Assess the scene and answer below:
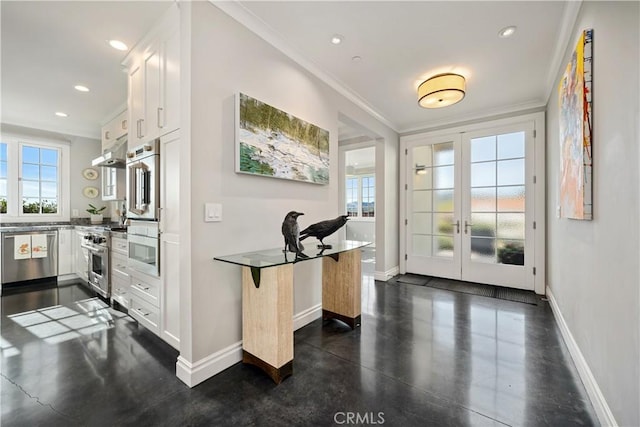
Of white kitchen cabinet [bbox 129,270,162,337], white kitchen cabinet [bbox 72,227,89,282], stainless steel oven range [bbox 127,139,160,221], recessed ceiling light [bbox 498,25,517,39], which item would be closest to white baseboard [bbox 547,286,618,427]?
recessed ceiling light [bbox 498,25,517,39]

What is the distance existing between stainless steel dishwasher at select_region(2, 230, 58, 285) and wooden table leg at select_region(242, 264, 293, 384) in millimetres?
4102

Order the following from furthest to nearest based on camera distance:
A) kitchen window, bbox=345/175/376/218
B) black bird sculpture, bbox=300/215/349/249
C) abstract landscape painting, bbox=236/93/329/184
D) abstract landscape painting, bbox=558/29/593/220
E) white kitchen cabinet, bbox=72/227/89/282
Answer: kitchen window, bbox=345/175/376/218
white kitchen cabinet, bbox=72/227/89/282
black bird sculpture, bbox=300/215/349/249
abstract landscape painting, bbox=236/93/329/184
abstract landscape painting, bbox=558/29/593/220

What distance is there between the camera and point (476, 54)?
8.23ft

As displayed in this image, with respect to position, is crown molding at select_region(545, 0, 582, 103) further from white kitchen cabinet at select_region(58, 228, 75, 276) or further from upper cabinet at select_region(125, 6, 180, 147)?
white kitchen cabinet at select_region(58, 228, 75, 276)

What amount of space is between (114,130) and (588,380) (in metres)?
5.73

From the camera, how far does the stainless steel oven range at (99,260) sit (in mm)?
3064

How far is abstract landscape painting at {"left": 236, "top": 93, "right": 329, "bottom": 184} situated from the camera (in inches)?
77.4

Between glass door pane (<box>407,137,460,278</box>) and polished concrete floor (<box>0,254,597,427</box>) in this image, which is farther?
glass door pane (<box>407,137,460,278</box>)

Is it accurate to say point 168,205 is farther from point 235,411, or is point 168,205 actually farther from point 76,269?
point 76,269

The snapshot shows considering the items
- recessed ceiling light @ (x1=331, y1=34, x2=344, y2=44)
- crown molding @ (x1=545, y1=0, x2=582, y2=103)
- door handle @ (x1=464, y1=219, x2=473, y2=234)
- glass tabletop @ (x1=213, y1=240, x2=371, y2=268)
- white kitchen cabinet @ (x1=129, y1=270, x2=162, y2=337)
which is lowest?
white kitchen cabinet @ (x1=129, y1=270, x2=162, y2=337)

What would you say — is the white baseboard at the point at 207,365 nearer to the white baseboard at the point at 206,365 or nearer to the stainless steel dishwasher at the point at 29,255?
the white baseboard at the point at 206,365

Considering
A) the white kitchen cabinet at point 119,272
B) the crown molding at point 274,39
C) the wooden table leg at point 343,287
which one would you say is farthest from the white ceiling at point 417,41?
the white kitchen cabinet at point 119,272

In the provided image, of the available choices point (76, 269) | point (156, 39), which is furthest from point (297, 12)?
point (76, 269)

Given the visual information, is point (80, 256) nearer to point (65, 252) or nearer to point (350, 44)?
point (65, 252)
